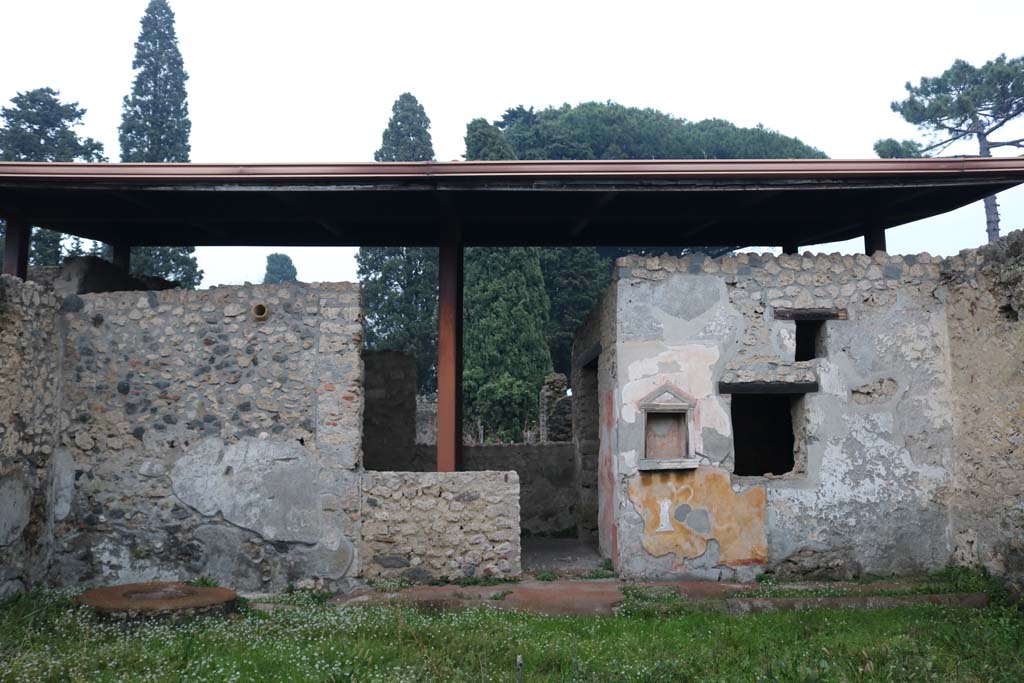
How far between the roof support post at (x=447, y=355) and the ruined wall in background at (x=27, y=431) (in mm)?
3386

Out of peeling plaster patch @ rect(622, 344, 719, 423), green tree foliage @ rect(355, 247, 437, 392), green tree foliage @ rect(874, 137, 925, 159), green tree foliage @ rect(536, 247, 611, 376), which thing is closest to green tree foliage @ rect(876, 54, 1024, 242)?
green tree foliage @ rect(874, 137, 925, 159)

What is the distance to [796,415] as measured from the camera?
7.78 meters

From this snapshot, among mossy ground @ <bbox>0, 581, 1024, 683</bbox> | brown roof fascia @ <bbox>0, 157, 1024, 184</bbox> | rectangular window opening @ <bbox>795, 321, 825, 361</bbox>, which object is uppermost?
brown roof fascia @ <bbox>0, 157, 1024, 184</bbox>

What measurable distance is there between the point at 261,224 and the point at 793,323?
586cm

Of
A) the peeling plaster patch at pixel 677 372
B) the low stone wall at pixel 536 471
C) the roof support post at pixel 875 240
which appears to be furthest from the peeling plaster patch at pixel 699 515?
the low stone wall at pixel 536 471

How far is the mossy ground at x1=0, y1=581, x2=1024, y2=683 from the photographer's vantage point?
486 centimetres

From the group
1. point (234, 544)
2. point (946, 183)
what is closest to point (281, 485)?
point (234, 544)

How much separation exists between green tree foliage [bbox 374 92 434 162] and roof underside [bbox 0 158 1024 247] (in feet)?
75.3

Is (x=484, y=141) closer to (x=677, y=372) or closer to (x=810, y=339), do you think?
(x=810, y=339)

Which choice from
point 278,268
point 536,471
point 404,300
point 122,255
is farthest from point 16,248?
point 278,268

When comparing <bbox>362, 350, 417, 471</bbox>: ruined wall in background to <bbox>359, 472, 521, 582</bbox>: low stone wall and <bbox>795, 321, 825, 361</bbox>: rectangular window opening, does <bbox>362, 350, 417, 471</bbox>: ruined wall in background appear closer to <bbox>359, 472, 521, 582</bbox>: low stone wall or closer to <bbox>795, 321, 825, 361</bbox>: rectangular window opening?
<bbox>359, 472, 521, 582</bbox>: low stone wall

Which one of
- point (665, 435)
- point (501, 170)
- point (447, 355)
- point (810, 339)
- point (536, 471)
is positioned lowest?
point (536, 471)

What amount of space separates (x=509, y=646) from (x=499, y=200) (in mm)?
4501

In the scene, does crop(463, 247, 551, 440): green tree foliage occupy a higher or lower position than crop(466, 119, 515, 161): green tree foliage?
lower
